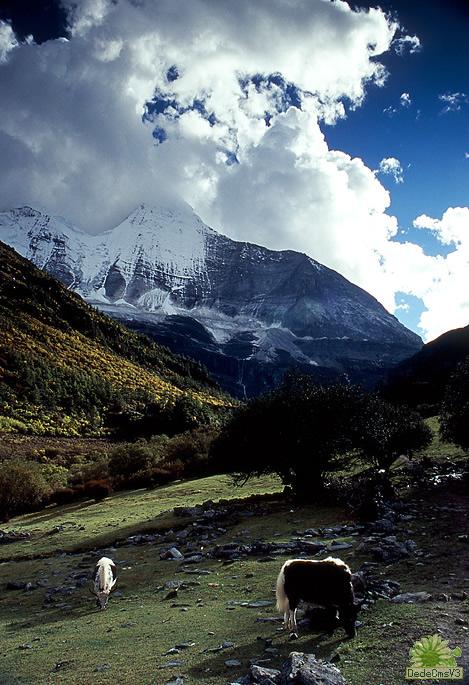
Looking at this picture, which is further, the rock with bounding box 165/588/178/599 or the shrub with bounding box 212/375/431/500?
the shrub with bounding box 212/375/431/500

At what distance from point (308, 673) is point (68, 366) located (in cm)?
12088

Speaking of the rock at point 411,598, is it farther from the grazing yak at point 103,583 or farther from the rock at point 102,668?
the grazing yak at point 103,583

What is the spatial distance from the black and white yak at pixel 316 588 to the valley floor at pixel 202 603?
19.7 inches

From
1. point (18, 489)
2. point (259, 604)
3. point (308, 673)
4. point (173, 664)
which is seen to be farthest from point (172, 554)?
point (18, 489)

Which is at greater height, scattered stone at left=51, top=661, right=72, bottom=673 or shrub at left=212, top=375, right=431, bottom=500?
shrub at left=212, top=375, right=431, bottom=500

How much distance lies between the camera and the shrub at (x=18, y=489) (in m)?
41.0

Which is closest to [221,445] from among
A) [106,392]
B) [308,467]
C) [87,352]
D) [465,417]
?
[308,467]

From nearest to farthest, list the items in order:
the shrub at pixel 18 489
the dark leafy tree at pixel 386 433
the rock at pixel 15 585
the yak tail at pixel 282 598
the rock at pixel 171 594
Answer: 1. the yak tail at pixel 282 598
2. the rock at pixel 171 594
3. the rock at pixel 15 585
4. the dark leafy tree at pixel 386 433
5. the shrub at pixel 18 489

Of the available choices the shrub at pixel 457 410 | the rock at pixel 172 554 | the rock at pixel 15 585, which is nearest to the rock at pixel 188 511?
the rock at pixel 172 554

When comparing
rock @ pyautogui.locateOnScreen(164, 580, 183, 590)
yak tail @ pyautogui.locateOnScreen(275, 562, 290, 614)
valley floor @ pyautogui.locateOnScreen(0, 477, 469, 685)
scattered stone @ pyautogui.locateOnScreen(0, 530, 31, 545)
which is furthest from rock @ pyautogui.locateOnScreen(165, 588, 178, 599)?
scattered stone @ pyautogui.locateOnScreen(0, 530, 31, 545)

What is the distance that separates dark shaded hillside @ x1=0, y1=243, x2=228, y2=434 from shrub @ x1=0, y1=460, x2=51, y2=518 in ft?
126

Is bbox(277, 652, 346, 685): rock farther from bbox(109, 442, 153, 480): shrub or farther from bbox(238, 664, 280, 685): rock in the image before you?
bbox(109, 442, 153, 480): shrub

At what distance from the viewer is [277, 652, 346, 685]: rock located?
8.25 metres

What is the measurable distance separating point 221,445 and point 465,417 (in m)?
17.6
